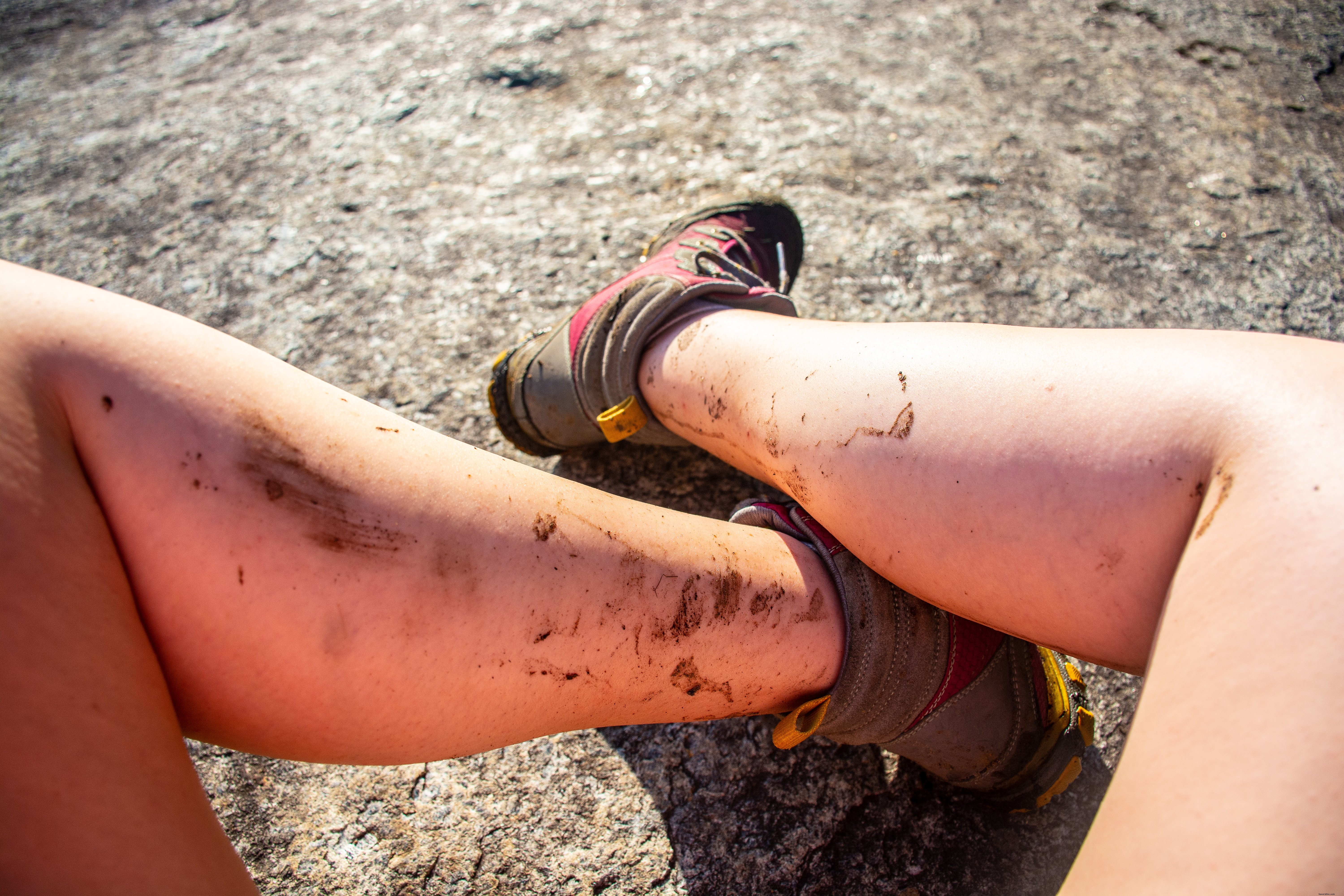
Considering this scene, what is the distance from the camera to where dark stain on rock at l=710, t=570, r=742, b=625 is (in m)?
0.78

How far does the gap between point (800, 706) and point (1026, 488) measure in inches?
14.0

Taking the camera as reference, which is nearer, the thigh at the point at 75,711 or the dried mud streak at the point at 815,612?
the thigh at the point at 75,711

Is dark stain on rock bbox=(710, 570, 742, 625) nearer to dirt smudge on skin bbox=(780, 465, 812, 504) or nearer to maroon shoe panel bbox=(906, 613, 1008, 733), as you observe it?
dirt smudge on skin bbox=(780, 465, 812, 504)

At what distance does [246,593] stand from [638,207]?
1.27 meters

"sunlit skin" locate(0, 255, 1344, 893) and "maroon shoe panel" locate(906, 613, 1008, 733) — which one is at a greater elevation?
"sunlit skin" locate(0, 255, 1344, 893)

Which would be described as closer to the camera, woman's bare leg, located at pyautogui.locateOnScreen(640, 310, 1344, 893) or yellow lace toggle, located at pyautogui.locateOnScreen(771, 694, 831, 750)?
woman's bare leg, located at pyautogui.locateOnScreen(640, 310, 1344, 893)

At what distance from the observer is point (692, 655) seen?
30.0 inches

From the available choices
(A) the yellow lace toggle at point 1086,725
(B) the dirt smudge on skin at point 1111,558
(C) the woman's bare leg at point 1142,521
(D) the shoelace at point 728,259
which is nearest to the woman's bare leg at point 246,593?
(C) the woman's bare leg at point 1142,521

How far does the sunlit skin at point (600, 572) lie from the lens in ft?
1.53

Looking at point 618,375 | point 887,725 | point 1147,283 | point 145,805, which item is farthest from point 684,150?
point 145,805

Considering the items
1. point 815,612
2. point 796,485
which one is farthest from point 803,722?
point 796,485

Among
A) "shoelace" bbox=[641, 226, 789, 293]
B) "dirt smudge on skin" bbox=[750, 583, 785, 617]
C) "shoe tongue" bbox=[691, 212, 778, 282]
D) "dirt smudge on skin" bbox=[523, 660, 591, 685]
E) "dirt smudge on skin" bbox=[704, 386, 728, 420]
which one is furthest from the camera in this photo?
"shoe tongue" bbox=[691, 212, 778, 282]

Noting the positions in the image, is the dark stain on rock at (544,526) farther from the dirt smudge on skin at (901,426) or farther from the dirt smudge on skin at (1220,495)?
the dirt smudge on skin at (1220,495)

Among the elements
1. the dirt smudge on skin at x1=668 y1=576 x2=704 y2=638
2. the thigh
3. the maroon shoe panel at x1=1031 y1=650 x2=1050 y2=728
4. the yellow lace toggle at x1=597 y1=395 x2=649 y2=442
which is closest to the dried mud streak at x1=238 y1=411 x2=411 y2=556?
the thigh
